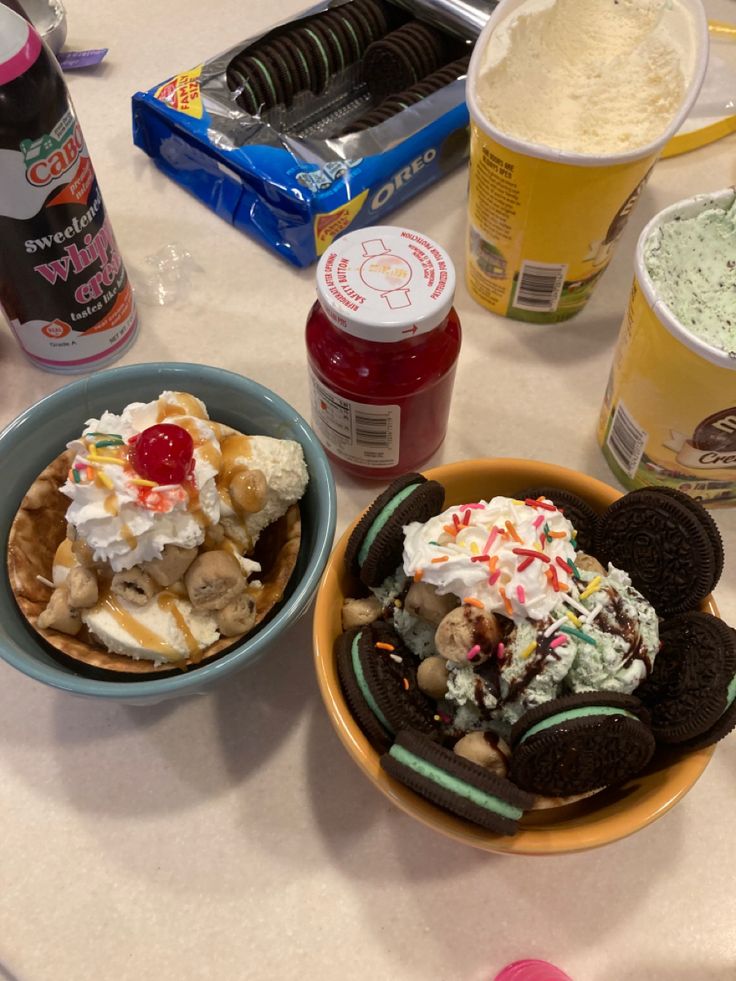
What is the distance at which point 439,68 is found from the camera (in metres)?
1.00

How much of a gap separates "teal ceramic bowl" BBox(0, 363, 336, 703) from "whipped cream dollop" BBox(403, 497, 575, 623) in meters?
0.08

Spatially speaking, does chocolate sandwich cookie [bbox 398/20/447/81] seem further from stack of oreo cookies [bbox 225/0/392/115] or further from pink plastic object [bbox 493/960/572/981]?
pink plastic object [bbox 493/960/572/981]

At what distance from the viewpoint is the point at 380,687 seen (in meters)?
0.51

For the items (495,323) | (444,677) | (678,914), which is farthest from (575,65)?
(678,914)

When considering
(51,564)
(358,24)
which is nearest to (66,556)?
(51,564)

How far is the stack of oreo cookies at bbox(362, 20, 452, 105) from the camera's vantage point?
3.20 ft

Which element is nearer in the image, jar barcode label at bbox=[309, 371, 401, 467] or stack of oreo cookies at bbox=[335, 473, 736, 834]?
stack of oreo cookies at bbox=[335, 473, 736, 834]

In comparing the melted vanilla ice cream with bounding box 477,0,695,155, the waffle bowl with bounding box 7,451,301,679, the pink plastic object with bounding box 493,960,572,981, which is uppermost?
the melted vanilla ice cream with bounding box 477,0,695,155

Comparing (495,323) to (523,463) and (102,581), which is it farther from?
(102,581)

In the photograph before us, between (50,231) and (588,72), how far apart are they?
53cm

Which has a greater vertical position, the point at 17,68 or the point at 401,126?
the point at 17,68

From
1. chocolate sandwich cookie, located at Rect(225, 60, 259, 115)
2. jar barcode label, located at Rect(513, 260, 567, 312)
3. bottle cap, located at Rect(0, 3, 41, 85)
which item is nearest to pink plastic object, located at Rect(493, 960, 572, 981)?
jar barcode label, located at Rect(513, 260, 567, 312)

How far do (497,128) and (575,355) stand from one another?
0.82ft

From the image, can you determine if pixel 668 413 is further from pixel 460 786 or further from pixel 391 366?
pixel 460 786
